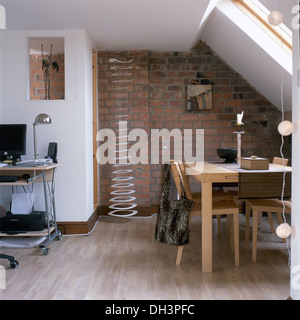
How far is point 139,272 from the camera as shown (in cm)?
292

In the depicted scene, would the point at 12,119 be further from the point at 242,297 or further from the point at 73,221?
the point at 242,297

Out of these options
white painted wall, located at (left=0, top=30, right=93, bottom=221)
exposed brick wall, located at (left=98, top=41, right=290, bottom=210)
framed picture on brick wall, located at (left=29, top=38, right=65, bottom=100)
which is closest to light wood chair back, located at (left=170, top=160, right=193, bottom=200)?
white painted wall, located at (left=0, top=30, right=93, bottom=221)

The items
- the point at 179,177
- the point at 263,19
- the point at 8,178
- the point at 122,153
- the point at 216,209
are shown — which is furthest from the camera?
the point at 122,153

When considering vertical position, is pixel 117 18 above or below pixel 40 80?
above

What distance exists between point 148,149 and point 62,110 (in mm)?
1497

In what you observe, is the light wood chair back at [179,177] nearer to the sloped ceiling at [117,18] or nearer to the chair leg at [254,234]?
the chair leg at [254,234]

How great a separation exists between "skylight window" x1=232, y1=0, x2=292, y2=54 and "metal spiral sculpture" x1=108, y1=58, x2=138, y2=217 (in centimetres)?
174

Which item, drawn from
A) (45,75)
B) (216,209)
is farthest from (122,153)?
(216,209)

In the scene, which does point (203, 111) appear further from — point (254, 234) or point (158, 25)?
point (254, 234)

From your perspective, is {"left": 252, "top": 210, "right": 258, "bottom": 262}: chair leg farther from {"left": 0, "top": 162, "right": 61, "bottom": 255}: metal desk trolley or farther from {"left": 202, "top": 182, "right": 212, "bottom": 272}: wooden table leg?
{"left": 0, "top": 162, "right": 61, "bottom": 255}: metal desk trolley

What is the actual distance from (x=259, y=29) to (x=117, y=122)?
2.25 m

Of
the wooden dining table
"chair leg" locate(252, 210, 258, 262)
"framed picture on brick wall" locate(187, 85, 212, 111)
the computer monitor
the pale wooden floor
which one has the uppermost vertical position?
"framed picture on brick wall" locate(187, 85, 212, 111)

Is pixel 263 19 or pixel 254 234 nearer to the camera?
pixel 254 234

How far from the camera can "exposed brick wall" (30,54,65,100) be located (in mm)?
5008
